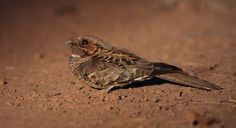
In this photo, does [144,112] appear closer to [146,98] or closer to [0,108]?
[146,98]

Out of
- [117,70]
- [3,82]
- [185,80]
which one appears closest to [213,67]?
[185,80]

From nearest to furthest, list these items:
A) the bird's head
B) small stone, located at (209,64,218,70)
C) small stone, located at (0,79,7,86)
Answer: the bird's head < small stone, located at (0,79,7,86) < small stone, located at (209,64,218,70)

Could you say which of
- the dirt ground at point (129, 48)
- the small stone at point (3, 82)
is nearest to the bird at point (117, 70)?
the dirt ground at point (129, 48)

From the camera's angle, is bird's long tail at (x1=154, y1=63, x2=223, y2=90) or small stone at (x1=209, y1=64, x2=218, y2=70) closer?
bird's long tail at (x1=154, y1=63, x2=223, y2=90)

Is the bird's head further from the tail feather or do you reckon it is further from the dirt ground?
the tail feather

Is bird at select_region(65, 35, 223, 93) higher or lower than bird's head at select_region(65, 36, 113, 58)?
lower

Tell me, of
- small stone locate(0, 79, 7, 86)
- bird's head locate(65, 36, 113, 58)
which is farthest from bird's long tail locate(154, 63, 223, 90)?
small stone locate(0, 79, 7, 86)
